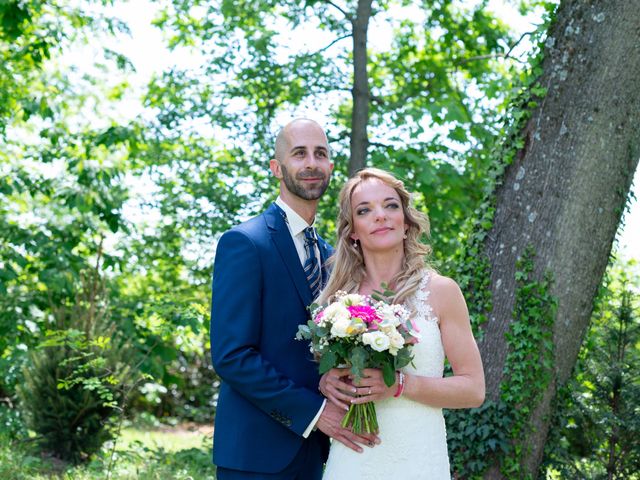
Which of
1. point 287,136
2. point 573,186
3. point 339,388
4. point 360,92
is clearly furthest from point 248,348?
point 360,92

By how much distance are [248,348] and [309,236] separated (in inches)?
27.1

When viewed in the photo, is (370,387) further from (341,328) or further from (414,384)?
(341,328)

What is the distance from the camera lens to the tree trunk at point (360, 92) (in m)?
9.31

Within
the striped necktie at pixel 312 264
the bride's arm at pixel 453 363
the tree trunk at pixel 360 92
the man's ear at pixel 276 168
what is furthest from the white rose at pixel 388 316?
the tree trunk at pixel 360 92

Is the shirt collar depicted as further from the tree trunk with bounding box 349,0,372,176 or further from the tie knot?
the tree trunk with bounding box 349,0,372,176

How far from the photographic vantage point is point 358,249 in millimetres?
3604

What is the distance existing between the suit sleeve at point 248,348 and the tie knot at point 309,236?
→ 1.22 feet

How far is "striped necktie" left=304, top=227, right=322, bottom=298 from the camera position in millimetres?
3576

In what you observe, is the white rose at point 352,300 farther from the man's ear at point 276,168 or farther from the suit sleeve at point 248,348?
the man's ear at point 276,168

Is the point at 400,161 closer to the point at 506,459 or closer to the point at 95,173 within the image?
the point at 95,173

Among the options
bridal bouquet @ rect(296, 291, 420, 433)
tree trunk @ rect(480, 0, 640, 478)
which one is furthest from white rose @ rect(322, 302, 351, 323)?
tree trunk @ rect(480, 0, 640, 478)

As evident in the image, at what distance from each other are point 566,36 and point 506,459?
285 cm

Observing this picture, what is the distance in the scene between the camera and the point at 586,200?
201 inches

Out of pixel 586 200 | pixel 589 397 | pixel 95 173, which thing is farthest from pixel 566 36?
pixel 95 173
